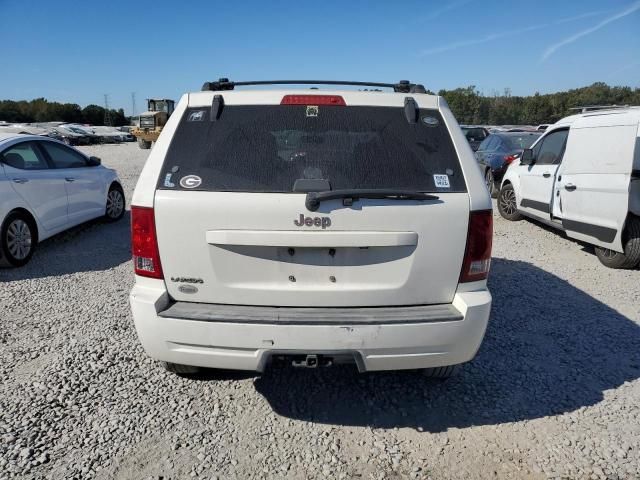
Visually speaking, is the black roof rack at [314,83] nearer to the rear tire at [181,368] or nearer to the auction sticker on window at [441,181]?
the auction sticker on window at [441,181]

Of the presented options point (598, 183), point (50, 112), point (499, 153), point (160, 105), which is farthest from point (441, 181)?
point (50, 112)

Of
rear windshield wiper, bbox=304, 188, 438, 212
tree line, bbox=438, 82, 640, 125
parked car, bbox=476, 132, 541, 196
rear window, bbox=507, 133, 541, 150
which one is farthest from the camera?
tree line, bbox=438, 82, 640, 125

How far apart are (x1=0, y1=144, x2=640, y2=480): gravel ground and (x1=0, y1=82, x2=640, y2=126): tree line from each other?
65325 mm

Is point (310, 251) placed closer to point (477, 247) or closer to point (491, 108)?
point (477, 247)

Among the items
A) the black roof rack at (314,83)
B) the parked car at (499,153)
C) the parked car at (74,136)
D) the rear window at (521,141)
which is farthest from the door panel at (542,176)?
the parked car at (74,136)

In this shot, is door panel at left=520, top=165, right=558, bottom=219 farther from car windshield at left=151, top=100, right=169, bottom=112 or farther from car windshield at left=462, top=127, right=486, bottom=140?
car windshield at left=151, top=100, right=169, bottom=112

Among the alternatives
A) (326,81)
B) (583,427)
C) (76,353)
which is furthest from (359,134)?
(76,353)

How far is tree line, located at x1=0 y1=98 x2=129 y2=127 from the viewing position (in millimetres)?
75050

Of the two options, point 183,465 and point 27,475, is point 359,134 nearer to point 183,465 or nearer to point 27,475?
point 183,465

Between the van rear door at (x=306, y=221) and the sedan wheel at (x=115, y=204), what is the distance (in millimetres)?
6332

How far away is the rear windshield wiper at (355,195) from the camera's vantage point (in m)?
2.31

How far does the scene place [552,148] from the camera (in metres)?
7.41

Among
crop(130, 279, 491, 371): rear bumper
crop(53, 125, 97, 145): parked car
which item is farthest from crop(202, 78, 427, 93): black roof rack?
crop(53, 125, 97, 145): parked car

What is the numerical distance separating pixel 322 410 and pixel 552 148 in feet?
21.5
